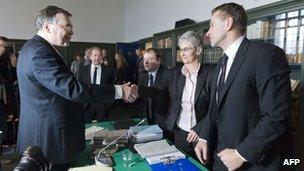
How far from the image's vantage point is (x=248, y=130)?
1433mm

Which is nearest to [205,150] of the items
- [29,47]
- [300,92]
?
[29,47]

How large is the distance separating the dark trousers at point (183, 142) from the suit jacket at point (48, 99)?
929mm

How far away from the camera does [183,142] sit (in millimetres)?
2250

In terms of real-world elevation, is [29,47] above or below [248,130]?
above

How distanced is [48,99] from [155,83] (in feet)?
5.15

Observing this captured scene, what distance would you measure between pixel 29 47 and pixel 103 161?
82cm


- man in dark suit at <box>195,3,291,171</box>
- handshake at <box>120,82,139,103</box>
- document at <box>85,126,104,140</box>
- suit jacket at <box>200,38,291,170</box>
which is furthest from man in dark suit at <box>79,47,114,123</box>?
suit jacket at <box>200,38,291,170</box>

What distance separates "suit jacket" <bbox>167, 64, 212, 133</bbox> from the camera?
2.20 metres

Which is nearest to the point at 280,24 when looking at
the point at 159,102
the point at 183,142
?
the point at 159,102

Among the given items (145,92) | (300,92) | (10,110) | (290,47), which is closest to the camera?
(145,92)

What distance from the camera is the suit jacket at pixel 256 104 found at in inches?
50.8

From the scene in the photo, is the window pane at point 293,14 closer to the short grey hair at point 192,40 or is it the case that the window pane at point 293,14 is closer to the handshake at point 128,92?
the short grey hair at point 192,40

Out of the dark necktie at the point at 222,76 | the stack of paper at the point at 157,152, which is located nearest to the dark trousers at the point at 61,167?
the stack of paper at the point at 157,152

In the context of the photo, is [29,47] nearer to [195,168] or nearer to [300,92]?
[195,168]
